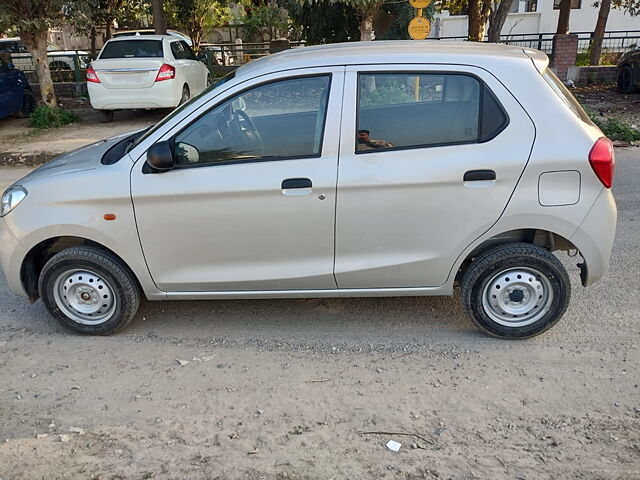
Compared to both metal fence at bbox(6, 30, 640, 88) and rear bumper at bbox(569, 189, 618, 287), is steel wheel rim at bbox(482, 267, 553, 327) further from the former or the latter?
metal fence at bbox(6, 30, 640, 88)

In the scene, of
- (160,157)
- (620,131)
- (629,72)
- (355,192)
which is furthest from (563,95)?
(629,72)

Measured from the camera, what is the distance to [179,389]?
3.60 m

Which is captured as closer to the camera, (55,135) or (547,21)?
(55,135)

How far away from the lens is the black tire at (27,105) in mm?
13977

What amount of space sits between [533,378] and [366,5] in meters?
8.96

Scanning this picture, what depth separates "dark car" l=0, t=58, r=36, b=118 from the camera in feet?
42.0

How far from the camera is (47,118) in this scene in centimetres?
1292

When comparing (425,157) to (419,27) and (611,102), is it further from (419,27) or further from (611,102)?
(611,102)

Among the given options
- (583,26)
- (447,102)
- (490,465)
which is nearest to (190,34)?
(583,26)

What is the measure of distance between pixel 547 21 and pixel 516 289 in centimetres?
2775

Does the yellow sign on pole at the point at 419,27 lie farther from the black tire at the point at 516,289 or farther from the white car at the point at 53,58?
the white car at the point at 53,58

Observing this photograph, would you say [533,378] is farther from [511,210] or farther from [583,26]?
[583,26]

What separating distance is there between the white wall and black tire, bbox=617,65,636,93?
1360 centimetres

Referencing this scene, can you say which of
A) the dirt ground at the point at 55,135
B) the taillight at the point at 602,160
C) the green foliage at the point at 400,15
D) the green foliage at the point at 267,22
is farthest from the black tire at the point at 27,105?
the taillight at the point at 602,160
